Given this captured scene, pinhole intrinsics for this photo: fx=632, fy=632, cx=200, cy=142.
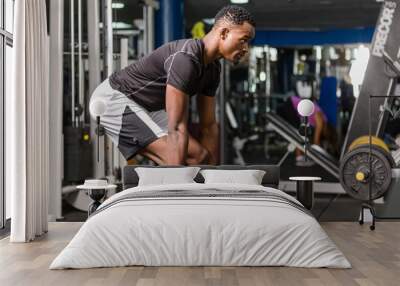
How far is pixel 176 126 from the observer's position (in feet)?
20.0

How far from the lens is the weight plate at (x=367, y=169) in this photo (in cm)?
664

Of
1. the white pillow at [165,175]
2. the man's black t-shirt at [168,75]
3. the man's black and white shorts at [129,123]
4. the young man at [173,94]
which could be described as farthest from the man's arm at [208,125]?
the white pillow at [165,175]

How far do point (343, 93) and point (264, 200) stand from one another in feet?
20.8

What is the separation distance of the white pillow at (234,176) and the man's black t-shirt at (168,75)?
85 cm

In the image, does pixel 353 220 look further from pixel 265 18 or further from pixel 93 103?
pixel 265 18

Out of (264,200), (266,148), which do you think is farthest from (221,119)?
(264,200)

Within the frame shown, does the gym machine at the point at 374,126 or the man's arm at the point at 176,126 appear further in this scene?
the gym machine at the point at 374,126

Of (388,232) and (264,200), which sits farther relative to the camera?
(388,232)

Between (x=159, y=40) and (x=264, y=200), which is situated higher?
(x=159, y=40)

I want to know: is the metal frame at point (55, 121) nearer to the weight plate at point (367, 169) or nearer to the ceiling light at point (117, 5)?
the ceiling light at point (117, 5)

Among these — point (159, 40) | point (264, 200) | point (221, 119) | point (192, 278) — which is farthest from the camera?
point (221, 119)

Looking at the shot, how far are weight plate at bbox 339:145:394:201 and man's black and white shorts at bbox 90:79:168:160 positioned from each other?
6.82ft

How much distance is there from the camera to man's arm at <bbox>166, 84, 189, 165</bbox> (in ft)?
20.0

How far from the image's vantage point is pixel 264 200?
4496 millimetres
